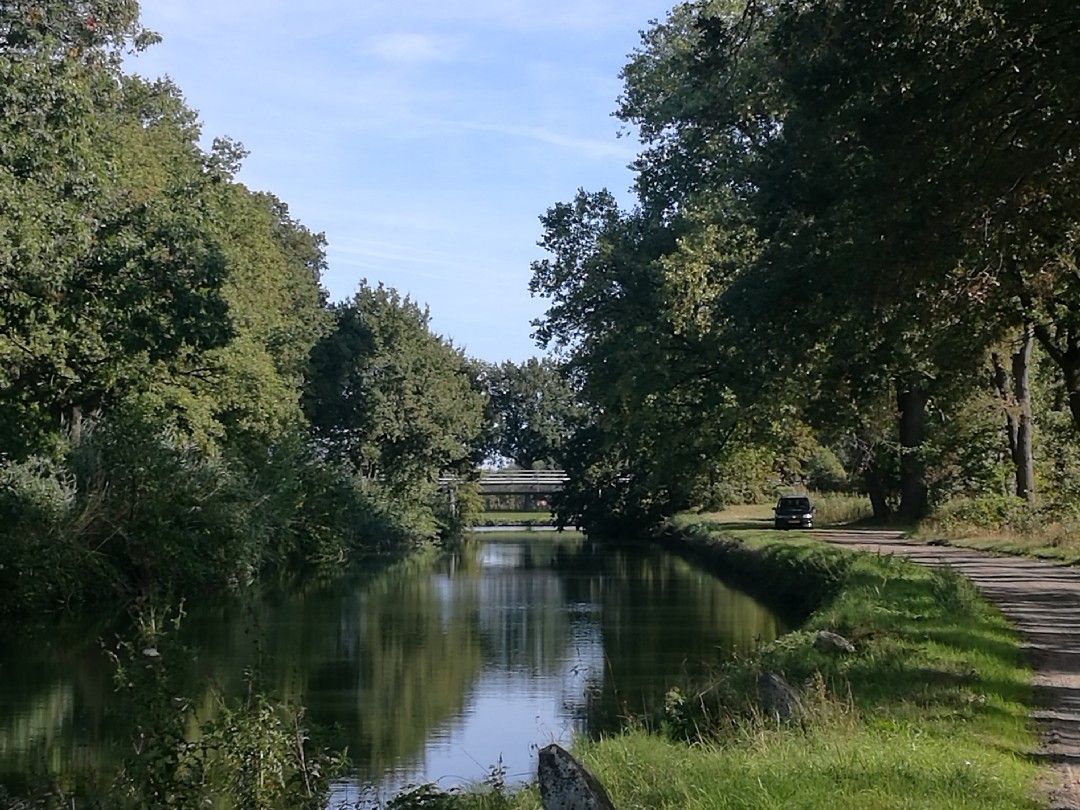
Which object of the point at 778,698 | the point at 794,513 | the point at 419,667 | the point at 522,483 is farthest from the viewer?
the point at 522,483

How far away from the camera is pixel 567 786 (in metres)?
7.73

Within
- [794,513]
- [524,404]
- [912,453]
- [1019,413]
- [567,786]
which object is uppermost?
[524,404]

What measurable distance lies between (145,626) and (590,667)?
11.0m

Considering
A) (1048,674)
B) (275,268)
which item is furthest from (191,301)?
(275,268)

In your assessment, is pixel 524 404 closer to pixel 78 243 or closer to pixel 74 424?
pixel 74 424

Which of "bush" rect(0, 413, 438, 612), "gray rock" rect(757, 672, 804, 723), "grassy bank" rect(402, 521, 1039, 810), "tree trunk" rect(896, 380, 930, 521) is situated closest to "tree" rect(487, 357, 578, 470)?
"tree trunk" rect(896, 380, 930, 521)

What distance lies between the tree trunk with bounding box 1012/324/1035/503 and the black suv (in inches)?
377

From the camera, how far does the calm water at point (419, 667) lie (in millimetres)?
15672

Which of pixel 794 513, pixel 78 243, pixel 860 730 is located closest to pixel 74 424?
pixel 78 243

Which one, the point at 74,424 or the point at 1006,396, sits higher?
the point at 1006,396

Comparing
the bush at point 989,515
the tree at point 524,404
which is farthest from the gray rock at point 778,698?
the tree at point 524,404

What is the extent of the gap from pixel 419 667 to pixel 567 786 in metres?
15.4

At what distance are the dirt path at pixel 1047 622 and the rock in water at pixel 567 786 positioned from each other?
2.84 m

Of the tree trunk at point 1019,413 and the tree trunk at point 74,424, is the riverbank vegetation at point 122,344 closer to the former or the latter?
the tree trunk at point 74,424
